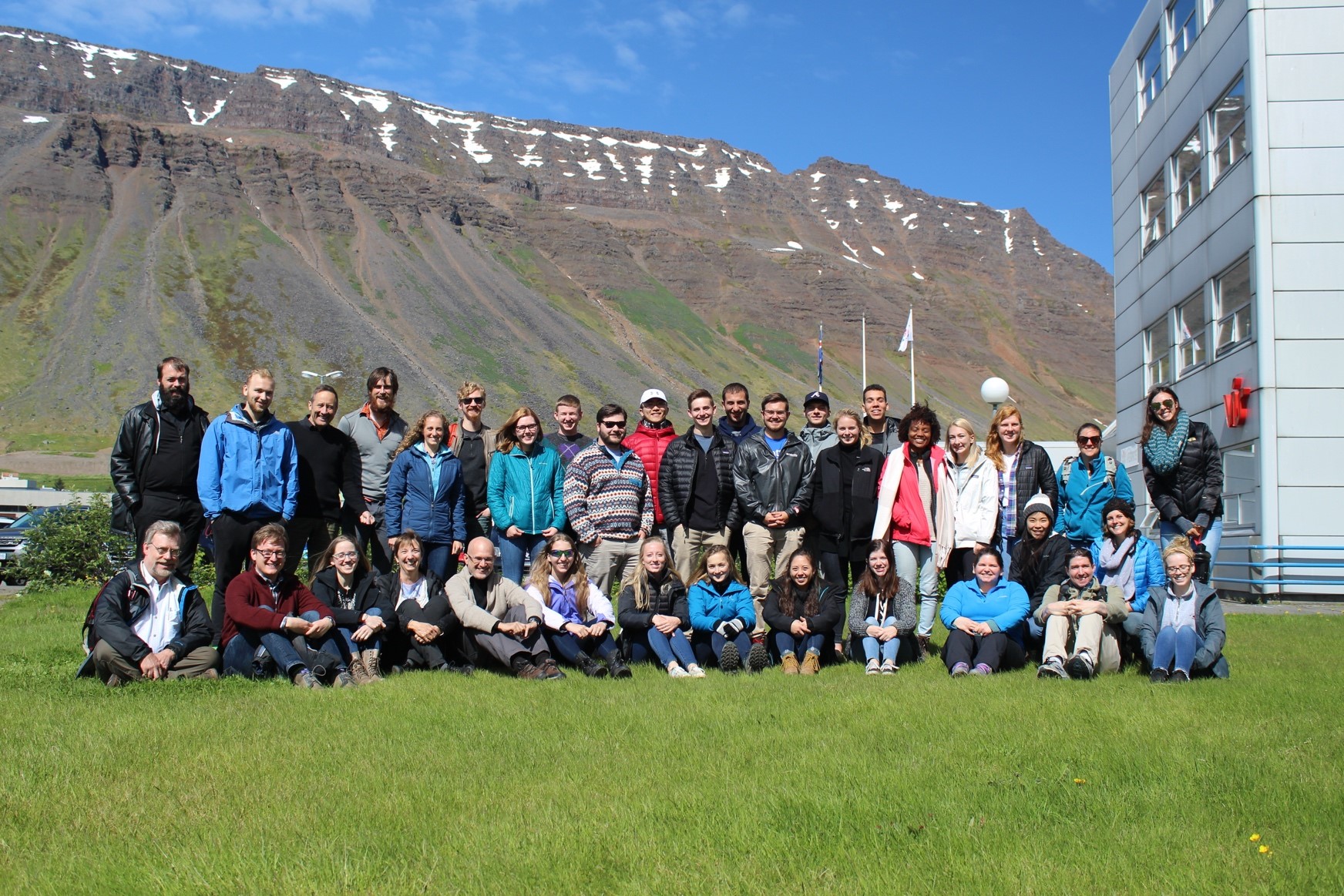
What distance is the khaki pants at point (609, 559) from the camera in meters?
9.14

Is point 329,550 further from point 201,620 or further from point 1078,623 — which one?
point 1078,623

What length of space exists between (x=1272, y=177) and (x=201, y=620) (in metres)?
16.3

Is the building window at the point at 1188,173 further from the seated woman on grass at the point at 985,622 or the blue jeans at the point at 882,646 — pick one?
the blue jeans at the point at 882,646

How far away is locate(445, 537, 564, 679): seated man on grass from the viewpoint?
26.0 feet

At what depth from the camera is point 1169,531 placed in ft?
31.6

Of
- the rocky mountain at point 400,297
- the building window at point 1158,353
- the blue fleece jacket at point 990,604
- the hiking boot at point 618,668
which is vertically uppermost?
the rocky mountain at point 400,297

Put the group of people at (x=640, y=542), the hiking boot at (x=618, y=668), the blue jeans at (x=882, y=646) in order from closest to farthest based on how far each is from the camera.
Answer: the group of people at (x=640, y=542)
the hiking boot at (x=618, y=668)
the blue jeans at (x=882, y=646)

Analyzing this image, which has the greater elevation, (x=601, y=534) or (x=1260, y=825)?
(x=601, y=534)

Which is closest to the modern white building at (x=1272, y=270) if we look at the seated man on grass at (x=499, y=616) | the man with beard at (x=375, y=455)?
the seated man on grass at (x=499, y=616)

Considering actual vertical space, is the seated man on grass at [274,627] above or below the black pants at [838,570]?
below

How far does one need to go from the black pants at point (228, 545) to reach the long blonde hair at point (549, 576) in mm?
2178

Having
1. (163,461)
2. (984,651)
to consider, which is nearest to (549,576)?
(163,461)

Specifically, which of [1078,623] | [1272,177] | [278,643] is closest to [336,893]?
[278,643]

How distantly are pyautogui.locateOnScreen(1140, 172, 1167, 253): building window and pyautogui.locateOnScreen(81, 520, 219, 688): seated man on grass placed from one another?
1935 cm
